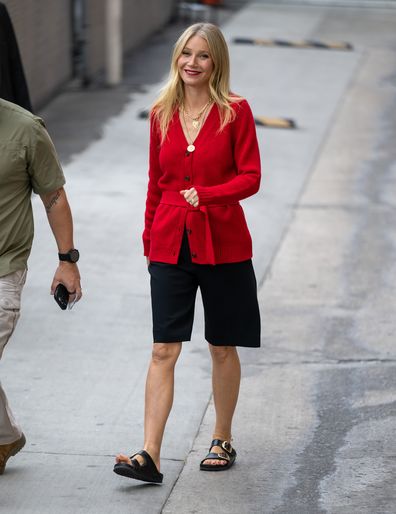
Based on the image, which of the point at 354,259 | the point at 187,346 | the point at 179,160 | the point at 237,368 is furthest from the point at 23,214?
the point at 354,259

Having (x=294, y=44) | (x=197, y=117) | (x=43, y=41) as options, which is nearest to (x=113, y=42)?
(x=43, y=41)

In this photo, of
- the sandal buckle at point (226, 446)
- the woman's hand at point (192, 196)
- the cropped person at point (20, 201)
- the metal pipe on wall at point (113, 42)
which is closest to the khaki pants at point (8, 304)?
the cropped person at point (20, 201)

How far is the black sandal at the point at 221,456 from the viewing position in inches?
219

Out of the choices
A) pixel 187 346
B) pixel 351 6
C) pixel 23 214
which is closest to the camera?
pixel 23 214

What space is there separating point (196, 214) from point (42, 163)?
68 centimetres

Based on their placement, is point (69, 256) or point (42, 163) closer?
point (42, 163)

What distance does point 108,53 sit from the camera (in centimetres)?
1688

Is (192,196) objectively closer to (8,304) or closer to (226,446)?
(8,304)

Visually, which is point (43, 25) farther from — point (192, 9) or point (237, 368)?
point (237, 368)

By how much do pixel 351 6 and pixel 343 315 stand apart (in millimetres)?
18766

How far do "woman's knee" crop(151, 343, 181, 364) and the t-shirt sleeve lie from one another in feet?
2.70

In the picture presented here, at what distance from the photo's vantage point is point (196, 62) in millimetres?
5223

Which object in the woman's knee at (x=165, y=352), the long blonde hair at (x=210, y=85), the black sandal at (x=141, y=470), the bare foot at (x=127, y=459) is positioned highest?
the long blonde hair at (x=210, y=85)

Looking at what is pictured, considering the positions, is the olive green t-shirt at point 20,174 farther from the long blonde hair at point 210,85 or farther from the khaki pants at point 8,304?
the long blonde hair at point 210,85
